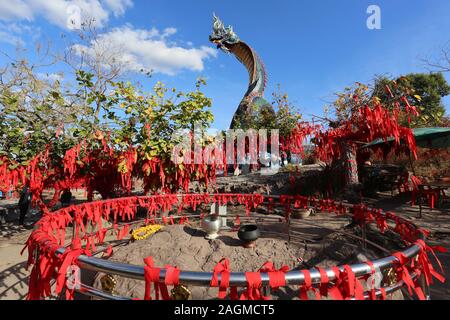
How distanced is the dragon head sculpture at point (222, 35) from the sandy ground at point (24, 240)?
19.3m

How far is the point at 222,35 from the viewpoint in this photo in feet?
80.2

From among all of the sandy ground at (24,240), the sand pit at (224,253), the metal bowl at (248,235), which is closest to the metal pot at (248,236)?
the metal bowl at (248,235)

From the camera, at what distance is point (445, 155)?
15.6m

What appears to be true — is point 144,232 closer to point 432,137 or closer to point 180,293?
point 180,293

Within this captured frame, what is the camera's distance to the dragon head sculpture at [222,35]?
24.3 m

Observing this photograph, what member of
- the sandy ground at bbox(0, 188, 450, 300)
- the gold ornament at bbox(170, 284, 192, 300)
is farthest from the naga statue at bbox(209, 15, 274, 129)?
the gold ornament at bbox(170, 284, 192, 300)

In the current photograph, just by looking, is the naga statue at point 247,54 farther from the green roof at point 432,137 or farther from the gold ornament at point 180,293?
the gold ornament at point 180,293

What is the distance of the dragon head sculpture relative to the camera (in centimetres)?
2431

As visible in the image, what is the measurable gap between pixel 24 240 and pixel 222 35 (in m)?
23.1

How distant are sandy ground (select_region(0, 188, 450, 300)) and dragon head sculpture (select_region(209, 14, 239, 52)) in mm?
19273

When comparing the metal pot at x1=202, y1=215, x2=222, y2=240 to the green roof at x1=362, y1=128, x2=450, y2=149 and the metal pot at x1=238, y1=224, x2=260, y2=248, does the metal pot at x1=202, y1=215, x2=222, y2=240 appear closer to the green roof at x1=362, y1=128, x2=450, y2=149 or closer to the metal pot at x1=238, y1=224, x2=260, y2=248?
the metal pot at x1=238, y1=224, x2=260, y2=248

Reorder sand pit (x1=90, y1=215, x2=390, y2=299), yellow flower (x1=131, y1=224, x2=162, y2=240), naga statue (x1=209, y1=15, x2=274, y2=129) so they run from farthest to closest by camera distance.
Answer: naga statue (x1=209, y1=15, x2=274, y2=129)
yellow flower (x1=131, y1=224, x2=162, y2=240)
sand pit (x1=90, y1=215, x2=390, y2=299)
